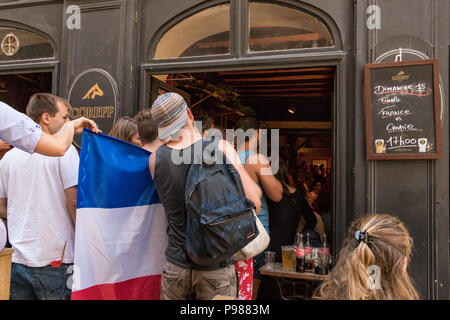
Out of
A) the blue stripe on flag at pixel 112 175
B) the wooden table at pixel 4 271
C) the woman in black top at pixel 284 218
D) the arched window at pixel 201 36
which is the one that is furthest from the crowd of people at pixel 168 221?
the woman in black top at pixel 284 218

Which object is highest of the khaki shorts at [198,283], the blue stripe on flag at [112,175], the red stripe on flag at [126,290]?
the blue stripe on flag at [112,175]

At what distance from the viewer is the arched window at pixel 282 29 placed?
12.5 ft

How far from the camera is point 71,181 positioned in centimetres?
→ 271

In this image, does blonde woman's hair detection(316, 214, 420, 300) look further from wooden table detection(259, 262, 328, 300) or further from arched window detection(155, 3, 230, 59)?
arched window detection(155, 3, 230, 59)

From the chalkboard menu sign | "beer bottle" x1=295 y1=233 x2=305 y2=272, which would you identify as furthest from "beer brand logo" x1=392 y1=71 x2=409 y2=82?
"beer bottle" x1=295 y1=233 x2=305 y2=272

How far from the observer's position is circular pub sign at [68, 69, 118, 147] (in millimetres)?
4207

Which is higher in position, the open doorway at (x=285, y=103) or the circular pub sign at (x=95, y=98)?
the open doorway at (x=285, y=103)

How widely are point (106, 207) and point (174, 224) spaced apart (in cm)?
56

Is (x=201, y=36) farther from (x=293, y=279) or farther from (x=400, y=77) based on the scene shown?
(x=293, y=279)

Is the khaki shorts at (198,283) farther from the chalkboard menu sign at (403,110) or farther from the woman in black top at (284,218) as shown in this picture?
the woman in black top at (284,218)

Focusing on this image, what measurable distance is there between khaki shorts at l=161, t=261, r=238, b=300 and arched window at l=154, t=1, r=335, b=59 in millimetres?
2367

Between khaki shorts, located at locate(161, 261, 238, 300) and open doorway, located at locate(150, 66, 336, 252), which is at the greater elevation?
open doorway, located at locate(150, 66, 336, 252)

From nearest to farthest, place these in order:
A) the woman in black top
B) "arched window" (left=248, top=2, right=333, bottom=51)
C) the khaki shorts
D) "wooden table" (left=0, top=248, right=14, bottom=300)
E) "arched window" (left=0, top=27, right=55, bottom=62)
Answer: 1. "wooden table" (left=0, top=248, right=14, bottom=300)
2. the khaki shorts
3. "arched window" (left=248, top=2, right=333, bottom=51)
4. the woman in black top
5. "arched window" (left=0, top=27, right=55, bottom=62)
